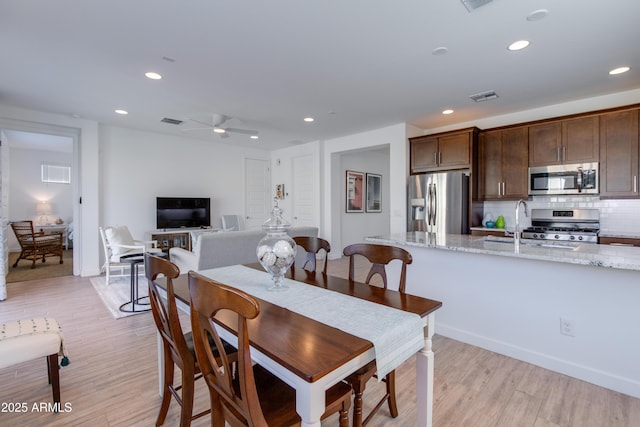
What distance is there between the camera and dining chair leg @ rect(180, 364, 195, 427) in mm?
1448

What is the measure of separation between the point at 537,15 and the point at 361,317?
2.57 meters

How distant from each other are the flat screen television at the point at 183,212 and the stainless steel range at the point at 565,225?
5.79 meters

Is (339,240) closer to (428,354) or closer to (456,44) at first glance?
(456,44)

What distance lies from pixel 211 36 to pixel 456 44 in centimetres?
211

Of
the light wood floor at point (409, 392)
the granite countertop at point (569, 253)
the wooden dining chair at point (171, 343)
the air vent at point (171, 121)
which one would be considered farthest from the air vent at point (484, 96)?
the air vent at point (171, 121)

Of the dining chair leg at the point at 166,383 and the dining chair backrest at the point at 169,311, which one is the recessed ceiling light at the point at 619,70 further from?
the dining chair leg at the point at 166,383

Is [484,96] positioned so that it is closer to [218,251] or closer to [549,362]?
[549,362]

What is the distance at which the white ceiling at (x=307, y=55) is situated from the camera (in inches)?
87.1

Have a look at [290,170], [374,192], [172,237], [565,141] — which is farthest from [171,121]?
[565,141]

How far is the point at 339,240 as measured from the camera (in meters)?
6.81

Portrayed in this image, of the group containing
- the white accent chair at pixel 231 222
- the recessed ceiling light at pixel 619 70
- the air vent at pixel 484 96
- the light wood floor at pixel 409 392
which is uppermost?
the air vent at pixel 484 96

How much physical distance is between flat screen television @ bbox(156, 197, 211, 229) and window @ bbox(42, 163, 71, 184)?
14.8ft

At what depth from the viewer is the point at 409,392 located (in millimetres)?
2002

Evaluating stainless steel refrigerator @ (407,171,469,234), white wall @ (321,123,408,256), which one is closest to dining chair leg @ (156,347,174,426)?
stainless steel refrigerator @ (407,171,469,234)
